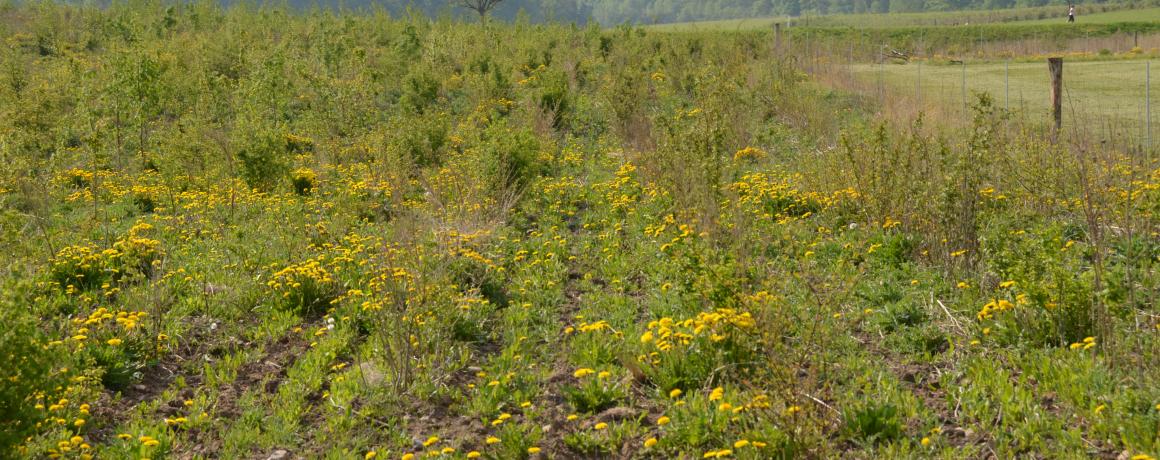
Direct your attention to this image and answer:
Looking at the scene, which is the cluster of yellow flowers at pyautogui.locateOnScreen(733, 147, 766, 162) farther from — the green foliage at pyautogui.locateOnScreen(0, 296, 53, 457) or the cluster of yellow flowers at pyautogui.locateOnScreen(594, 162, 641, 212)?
the green foliage at pyautogui.locateOnScreen(0, 296, 53, 457)

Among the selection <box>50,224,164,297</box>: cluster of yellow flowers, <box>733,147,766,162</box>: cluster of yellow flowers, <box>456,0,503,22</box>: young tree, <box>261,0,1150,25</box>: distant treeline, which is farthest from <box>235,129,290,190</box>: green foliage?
<box>261,0,1150,25</box>: distant treeline

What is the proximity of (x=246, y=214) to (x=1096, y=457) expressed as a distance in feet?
28.1

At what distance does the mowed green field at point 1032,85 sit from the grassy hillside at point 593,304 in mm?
8535

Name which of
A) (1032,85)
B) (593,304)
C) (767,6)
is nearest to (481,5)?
(1032,85)

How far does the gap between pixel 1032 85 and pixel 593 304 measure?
21.3 m

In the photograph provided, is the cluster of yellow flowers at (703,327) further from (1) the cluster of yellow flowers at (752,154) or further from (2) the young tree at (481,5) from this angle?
(2) the young tree at (481,5)

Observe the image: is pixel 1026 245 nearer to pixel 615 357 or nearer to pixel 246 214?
pixel 615 357

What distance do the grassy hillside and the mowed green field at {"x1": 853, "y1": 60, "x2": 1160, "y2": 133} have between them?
28.0 feet

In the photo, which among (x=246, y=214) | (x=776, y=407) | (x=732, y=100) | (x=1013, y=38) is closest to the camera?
(x=776, y=407)

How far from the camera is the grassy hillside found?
4.46 metres

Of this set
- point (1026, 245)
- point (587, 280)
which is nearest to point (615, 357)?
point (587, 280)

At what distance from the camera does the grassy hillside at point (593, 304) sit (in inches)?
176

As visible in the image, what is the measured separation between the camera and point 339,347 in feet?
19.8

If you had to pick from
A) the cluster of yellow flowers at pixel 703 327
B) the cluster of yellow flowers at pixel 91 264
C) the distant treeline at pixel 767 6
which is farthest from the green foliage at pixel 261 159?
the distant treeline at pixel 767 6
